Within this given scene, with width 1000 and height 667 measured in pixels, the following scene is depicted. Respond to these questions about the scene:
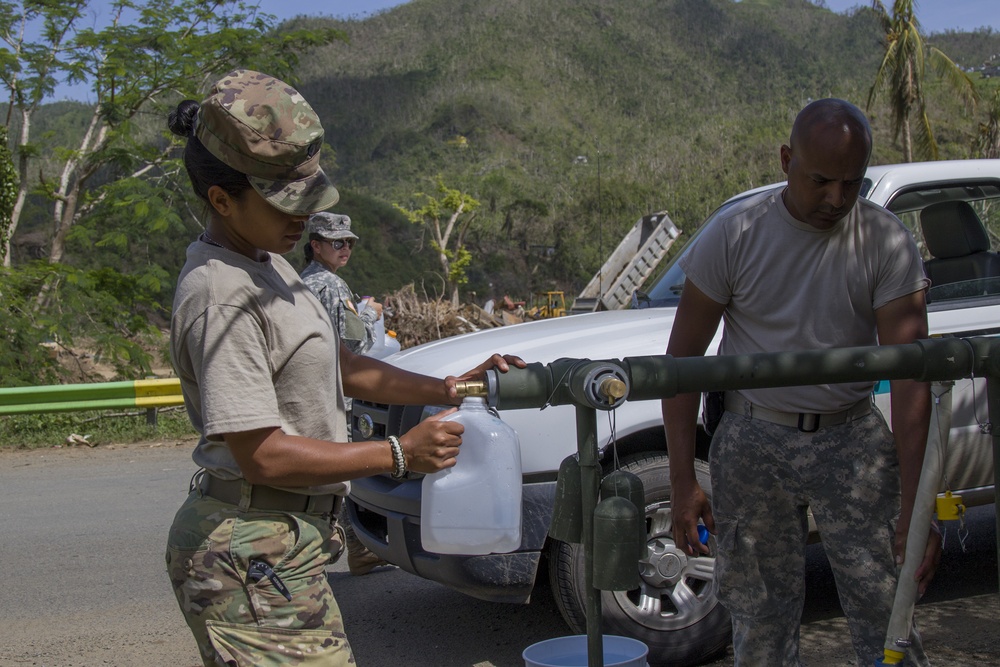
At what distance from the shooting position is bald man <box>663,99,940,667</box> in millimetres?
2934

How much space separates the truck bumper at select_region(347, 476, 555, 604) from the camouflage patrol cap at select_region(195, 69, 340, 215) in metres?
2.09

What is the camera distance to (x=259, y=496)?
2318 millimetres

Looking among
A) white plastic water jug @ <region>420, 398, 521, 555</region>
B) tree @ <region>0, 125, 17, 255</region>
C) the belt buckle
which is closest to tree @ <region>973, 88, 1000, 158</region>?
tree @ <region>0, 125, 17, 255</region>

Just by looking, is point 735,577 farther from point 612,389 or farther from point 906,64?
point 906,64

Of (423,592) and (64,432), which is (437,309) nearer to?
(64,432)

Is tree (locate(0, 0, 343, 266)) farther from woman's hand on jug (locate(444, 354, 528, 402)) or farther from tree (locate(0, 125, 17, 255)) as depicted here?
woman's hand on jug (locate(444, 354, 528, 402))

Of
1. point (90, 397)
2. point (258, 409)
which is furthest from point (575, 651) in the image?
point (90, 397)

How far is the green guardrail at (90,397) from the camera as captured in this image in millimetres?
10422

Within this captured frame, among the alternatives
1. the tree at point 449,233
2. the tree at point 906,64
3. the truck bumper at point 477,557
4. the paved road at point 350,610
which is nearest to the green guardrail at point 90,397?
the paved road at point 350,610

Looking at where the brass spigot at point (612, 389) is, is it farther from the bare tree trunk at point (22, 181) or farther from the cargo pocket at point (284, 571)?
the bare tree trunk at point (22, 181)

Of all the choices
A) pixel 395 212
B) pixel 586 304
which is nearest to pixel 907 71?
pixel 586 304

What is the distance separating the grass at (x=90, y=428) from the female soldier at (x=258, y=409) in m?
9.12

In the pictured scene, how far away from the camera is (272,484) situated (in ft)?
7.39

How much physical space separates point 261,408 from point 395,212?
59.1 metres
